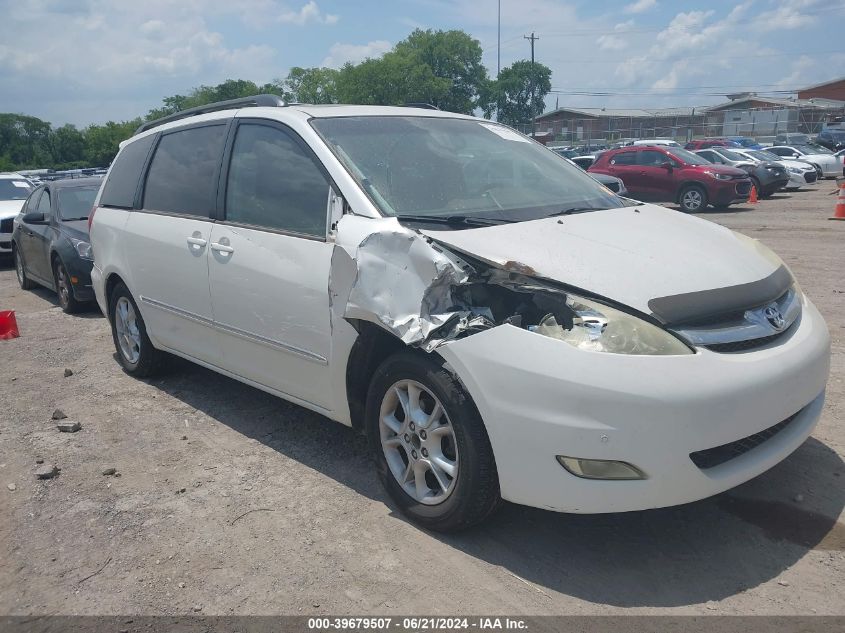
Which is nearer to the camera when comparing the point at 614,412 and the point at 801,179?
the point at 614,412

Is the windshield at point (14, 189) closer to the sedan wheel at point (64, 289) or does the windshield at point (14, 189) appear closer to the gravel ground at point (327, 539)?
the sedan wheel at point (64, 289)

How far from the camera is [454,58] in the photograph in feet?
312

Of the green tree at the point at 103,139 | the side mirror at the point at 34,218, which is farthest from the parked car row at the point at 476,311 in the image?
the green tree at the point at 103,139

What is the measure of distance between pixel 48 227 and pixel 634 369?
8863mm

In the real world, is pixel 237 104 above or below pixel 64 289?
above

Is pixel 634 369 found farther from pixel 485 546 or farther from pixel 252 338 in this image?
pixel 252 338

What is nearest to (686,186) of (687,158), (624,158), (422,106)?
(687,158)

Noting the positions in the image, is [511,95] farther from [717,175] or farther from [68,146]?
[717,175]

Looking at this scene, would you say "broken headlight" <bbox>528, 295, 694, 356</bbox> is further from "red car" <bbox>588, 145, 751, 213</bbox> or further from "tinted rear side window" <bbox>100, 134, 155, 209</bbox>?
"red car" <bbox>588, 145, 751, 213</bbox>

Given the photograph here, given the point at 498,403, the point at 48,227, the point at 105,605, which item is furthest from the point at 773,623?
the point at 48,227

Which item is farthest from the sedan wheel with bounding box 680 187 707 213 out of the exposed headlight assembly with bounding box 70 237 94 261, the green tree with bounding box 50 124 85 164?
the green tree with bounding box 50 124 85 164

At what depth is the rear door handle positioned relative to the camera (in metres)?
4.25

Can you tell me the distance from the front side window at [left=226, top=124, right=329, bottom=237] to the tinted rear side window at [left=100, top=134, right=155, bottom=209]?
1.44 m

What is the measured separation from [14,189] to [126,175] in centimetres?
1069
